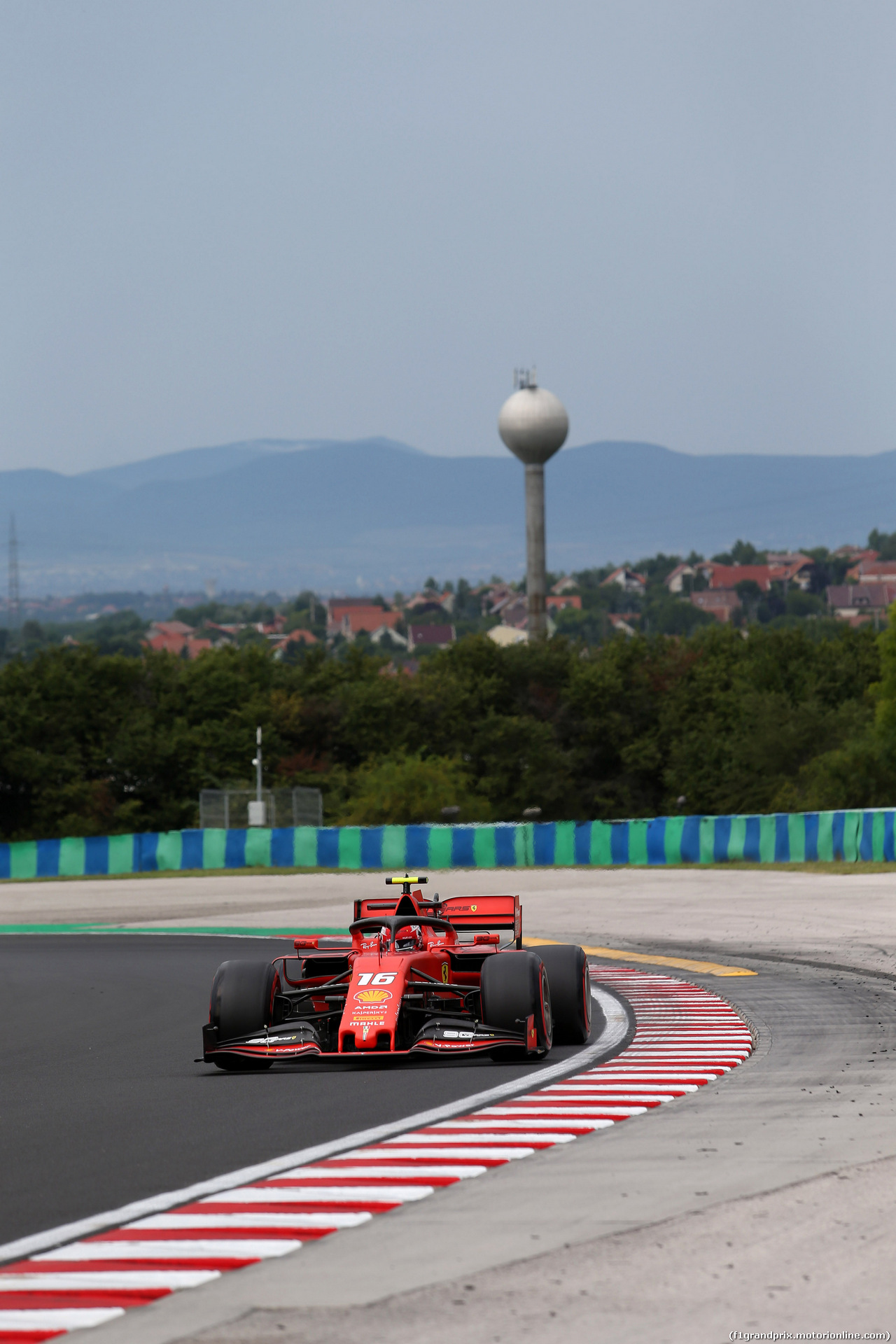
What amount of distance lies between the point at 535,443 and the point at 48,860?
203 feet

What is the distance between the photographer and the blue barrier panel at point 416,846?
158 ft

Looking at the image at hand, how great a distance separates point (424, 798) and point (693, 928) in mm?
54009

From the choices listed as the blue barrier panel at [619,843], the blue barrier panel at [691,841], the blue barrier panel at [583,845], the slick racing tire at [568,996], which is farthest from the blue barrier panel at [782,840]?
the slick racing tire at [568,996]

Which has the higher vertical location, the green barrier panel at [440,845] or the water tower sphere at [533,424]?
the water tower sphere at [533,424]

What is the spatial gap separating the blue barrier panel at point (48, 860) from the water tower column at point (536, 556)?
191ft

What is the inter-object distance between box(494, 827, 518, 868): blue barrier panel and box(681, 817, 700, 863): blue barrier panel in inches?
196

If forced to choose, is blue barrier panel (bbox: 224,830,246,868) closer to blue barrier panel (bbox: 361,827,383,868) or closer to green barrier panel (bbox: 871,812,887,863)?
blue barrier panel (bbox: 361,827,383,868)

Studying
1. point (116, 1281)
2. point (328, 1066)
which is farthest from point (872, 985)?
point (116, 1281)

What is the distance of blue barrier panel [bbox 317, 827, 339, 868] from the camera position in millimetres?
50062

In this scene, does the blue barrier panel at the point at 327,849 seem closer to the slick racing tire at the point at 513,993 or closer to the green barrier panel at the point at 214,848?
the green barrier panel at the point at 214,848

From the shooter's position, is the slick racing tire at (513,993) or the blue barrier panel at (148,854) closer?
the slick racing tire at (513,993)

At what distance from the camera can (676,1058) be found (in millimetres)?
Result: 12914

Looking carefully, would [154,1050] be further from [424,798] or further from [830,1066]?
[424,798]

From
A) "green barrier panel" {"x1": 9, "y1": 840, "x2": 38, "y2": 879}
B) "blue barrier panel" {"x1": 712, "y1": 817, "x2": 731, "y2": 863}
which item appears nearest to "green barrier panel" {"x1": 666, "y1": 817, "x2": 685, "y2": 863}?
"blue barrier panel" {"x1": 712, "y1": 817, "x2": 731, "y2": 863}
